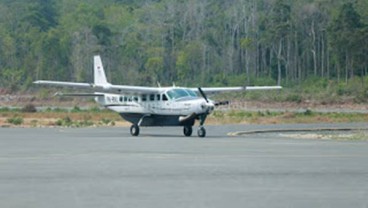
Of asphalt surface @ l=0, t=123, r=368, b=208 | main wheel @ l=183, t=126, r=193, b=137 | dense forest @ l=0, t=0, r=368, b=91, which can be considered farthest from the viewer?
dense forest @ l=0, t=0, r=368, b=91

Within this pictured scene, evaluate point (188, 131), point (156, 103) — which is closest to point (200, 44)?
point (156, 103)

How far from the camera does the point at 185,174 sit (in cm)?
2025

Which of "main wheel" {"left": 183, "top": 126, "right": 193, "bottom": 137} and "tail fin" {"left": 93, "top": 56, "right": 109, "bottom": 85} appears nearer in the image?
"main wheel" {"left": 183, "top": 126, "right": 193, "bottom": 137}

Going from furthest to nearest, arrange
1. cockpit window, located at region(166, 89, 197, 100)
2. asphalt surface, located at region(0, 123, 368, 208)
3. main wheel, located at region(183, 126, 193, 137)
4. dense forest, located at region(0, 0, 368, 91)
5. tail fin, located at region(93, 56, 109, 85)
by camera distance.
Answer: dense forest, located at region(0, 0, 368, 91) → tail fin, located at region(93, 56, 109, 85) → cockpit window, located at region(166, 89, 197, 100) → main wheel, located at region(183, 126, 193, 137) → asphalt surface, located at region(0, 123, 368, 208)

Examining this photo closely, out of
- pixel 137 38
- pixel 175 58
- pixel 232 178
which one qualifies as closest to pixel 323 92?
pixel 175 58

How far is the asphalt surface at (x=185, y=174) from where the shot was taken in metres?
15.6

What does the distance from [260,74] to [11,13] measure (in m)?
35.0

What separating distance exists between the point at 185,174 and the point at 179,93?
21.3 meters

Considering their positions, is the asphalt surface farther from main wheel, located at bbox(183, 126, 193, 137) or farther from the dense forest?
the dense forest

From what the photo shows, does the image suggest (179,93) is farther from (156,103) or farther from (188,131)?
(188,131)

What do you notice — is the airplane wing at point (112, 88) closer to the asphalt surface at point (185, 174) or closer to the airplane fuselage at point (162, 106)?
the airplane fuselage at point (162, 106)

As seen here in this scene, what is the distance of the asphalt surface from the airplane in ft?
22.9

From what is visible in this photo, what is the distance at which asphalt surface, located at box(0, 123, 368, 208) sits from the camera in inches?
613

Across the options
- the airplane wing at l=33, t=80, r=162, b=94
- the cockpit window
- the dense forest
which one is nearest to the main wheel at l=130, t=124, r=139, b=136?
the airplane wing at l=33, t=80, r=162, b=94
